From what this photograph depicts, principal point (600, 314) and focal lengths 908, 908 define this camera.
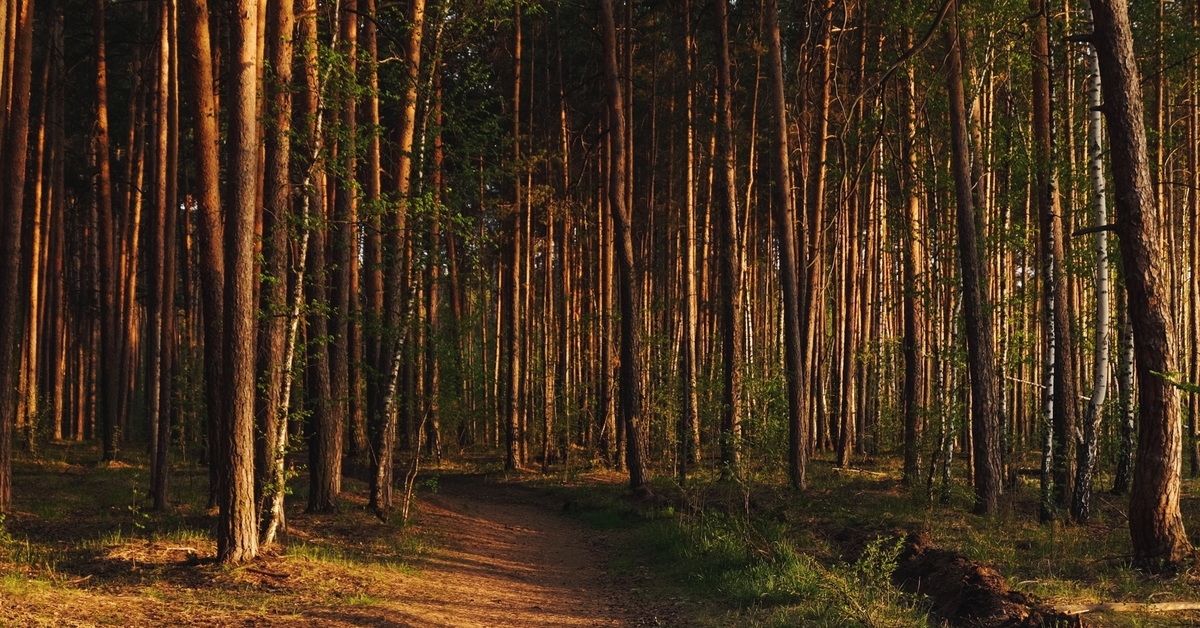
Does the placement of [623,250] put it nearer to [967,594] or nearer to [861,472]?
[861,472]

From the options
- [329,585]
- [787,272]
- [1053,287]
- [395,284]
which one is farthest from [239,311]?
[1053,287]

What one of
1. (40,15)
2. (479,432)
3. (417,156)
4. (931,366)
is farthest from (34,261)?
(931,366)

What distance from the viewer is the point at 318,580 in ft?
32.4

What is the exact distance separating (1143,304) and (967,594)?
3734mm

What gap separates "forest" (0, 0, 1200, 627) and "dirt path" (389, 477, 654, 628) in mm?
122

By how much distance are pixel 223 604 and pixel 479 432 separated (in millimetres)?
25641

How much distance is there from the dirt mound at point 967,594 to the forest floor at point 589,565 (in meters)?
0.03

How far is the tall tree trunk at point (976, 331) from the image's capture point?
1467cm

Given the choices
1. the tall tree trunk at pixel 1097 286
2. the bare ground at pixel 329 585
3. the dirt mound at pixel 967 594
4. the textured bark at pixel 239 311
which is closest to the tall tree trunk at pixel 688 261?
the bare ground at pixel 329 585

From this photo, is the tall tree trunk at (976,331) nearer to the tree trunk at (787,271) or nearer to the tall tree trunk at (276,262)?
the tree trunk at (787,271)

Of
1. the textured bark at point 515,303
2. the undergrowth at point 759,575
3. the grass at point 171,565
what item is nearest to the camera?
the undergrowth at point 759,575

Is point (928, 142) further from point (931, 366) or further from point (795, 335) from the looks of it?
point (931, 366)

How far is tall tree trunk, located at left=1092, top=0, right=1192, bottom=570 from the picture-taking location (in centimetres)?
928

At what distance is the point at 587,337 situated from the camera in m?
29.4
